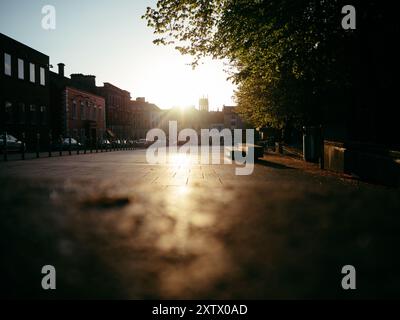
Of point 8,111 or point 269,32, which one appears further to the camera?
point 8,111

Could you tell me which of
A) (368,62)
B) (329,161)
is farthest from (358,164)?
(368,62)

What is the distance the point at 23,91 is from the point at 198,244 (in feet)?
109

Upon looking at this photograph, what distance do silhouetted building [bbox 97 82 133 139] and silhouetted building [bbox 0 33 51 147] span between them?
1035 inches

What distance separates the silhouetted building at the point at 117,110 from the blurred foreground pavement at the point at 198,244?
5787 cm

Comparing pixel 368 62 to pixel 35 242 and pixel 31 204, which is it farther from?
pixel 35 242

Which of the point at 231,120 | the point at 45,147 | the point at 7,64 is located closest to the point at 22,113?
the point at 7,64

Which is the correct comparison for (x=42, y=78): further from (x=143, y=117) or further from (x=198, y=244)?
→ (x=143, y=117)

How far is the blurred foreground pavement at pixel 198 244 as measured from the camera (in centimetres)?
341

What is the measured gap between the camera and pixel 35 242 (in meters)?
4.68

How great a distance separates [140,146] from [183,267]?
5006 centimetres

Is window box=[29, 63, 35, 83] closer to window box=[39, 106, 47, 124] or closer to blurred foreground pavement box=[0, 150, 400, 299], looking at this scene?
window box=[39, 106, 47, 124]

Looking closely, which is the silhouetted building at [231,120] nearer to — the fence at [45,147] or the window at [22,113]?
the fence at [45,147]

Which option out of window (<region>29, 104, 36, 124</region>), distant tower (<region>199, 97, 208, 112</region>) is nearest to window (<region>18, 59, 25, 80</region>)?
window (<region>29, 104, 36, 124</region>)

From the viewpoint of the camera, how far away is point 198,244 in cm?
470
